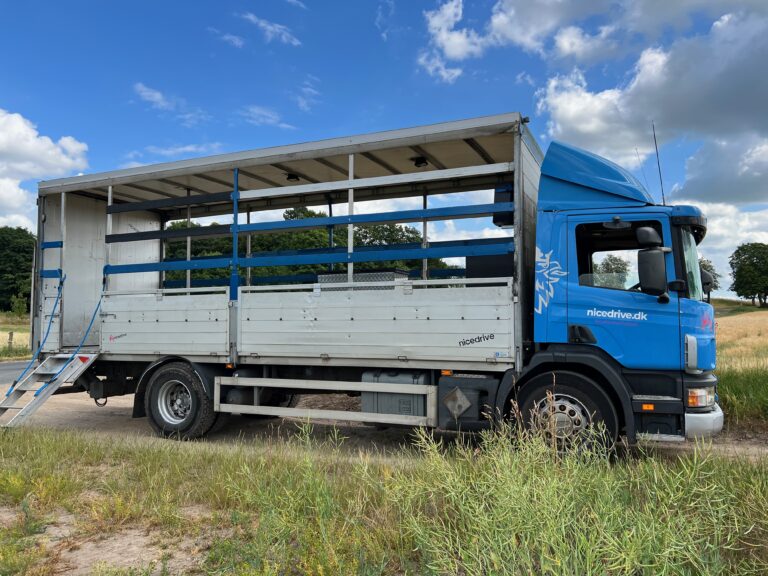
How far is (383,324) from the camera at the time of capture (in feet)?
21.6

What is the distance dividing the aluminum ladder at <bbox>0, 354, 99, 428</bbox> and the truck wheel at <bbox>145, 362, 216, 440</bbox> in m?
1.11

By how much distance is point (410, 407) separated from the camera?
6531mm

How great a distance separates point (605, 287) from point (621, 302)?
0.22 meters

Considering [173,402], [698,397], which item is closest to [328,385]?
[173,402]

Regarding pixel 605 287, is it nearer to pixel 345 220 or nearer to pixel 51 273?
pixel 345 220

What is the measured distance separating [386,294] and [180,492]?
9.78ft

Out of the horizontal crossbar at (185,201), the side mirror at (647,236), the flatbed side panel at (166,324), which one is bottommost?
the flatbed side panel at (166,324)

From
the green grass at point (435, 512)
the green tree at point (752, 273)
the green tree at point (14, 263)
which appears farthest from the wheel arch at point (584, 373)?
the green tree at point (752, 273)

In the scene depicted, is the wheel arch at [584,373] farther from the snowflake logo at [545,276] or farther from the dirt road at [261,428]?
the dirt road at [261,428]

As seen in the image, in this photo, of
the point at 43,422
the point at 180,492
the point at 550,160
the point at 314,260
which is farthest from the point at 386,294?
the point at 43,422

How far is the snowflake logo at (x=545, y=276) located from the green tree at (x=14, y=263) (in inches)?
2849

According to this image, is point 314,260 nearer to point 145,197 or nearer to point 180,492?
point 180,492

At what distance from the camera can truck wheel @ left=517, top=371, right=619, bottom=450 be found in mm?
5691

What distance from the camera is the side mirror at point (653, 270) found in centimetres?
548
